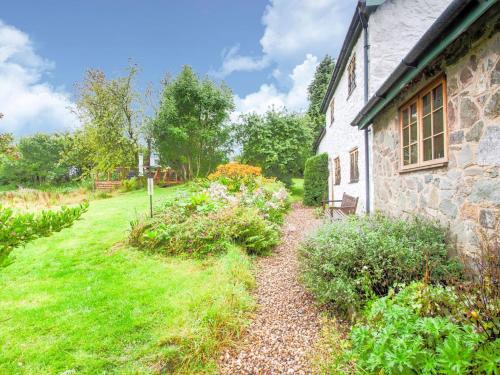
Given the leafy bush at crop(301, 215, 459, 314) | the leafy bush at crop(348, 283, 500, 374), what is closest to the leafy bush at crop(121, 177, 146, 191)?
the leafy bush at crop(301, 215, 459, 314)

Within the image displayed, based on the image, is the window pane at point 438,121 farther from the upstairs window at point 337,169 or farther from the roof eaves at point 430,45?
the upstairs window at point 337,169

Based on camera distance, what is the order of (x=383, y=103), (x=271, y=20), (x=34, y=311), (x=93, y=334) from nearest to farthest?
(x=93, y=334) < (x=34, y=311) < (x=383, y=103) < (x=271, y=20)

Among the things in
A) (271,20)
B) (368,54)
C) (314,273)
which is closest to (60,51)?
(271,20)

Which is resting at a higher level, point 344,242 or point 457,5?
point 457,5

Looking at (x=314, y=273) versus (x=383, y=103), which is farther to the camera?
(x=383, y=103)

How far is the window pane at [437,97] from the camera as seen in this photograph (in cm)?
364

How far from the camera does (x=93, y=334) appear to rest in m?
3.00

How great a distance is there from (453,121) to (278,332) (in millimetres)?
3321

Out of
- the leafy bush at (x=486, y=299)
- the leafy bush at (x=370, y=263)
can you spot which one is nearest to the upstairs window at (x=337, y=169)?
the leafy bush at (x=370, y=263)

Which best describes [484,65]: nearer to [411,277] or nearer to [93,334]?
[411,277]

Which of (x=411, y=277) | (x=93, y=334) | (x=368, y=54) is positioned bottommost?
(x=93, y=334)

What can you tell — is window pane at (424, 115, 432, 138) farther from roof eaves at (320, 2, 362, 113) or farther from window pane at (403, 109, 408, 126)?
roof eaves at (320, 2, 362, 113)

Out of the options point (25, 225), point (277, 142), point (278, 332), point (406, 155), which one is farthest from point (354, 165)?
point (277, 142)

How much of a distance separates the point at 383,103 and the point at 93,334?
5750 mm
